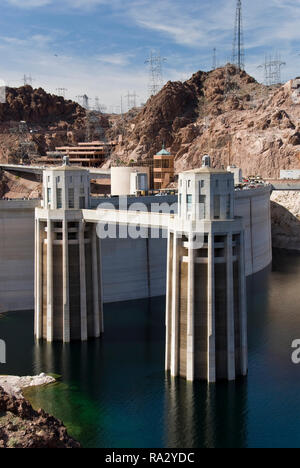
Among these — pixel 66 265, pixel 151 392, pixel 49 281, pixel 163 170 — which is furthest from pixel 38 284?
pixel 163 170

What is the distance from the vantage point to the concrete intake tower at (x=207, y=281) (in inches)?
1695

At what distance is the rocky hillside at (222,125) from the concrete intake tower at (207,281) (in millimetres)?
85960

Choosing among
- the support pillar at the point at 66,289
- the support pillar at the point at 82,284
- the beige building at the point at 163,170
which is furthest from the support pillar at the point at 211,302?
the beige building at the point at 163,170

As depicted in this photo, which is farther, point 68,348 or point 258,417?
point 68,348

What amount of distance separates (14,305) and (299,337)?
2929 centimetres

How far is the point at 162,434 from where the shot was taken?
37.0 metres

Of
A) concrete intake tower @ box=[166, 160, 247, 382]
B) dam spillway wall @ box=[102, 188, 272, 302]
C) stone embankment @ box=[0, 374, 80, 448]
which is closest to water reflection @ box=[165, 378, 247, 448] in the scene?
concrete intake tower @ box=[166, 160, 247, 382]

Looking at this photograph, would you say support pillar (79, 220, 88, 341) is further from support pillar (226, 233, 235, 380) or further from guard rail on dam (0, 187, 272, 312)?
support pillar (226, 233, 235, 380)

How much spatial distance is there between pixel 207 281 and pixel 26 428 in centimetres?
1819

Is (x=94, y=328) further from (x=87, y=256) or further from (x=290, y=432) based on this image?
(x=290, y=432)

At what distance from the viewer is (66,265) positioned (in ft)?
174

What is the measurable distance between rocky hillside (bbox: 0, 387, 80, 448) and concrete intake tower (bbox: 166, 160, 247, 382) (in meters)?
14.5

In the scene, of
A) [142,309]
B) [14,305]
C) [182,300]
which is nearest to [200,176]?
[182,300]

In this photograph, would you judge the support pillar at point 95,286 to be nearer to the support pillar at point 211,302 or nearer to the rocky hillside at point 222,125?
the support pillar at point 211,302
